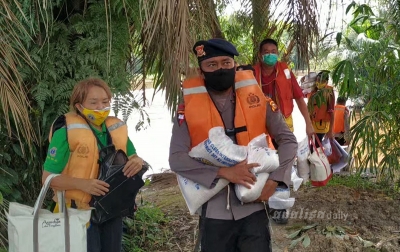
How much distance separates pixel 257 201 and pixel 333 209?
9.30ft

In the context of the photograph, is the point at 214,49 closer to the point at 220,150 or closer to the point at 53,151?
the point at 220,150

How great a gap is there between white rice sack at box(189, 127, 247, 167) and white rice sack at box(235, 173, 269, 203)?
13cm

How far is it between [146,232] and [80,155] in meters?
2.09

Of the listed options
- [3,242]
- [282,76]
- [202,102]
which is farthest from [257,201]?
[282,76]

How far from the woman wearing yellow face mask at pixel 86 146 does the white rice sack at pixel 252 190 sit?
2.00ft

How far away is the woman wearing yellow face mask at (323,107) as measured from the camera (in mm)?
5941

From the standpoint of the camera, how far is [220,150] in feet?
9.07

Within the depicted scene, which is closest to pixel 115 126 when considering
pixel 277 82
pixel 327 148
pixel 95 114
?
pixel 95 114

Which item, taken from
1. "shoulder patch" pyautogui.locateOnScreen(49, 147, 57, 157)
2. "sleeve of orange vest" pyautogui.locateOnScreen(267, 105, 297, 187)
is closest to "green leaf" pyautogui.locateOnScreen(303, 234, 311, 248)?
"sleeve of orange vest" pyautogui.locateOnScreen(267, 105, 297, 187)

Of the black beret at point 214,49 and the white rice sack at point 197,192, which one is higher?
the black beret at point 214,49

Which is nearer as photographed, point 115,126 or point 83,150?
point 83,150

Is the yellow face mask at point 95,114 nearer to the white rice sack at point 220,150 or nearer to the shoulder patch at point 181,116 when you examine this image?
the shoulder patch at point 181,116

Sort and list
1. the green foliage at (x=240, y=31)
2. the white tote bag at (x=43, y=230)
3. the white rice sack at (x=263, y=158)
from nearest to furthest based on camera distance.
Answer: the white tote bag at (x=43, y=230) < the white rice sack at (x=263, y=158) < the green foliage at (x=240, y=31)

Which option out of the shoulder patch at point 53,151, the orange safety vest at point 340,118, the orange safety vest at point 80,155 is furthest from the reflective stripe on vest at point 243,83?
the orange safety vest at point 340,118
